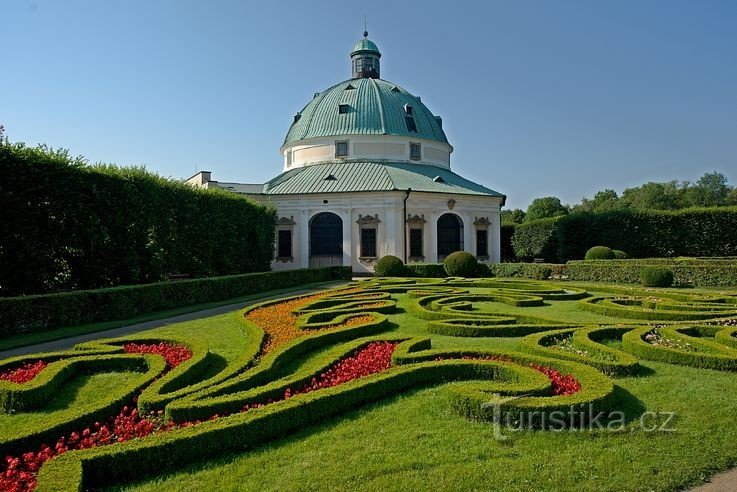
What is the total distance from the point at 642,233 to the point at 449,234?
14164 mm

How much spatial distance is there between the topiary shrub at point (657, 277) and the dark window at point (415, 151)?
25577 millimetres

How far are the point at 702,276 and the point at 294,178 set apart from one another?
97.8ft

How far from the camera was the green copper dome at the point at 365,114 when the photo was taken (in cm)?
4612

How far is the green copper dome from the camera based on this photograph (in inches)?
1816

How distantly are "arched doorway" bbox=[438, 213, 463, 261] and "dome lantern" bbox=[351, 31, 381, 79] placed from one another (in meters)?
20.6

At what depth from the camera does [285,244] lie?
1652 inches

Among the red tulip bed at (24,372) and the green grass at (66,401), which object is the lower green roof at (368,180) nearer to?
the red tulip bed at (24,372)

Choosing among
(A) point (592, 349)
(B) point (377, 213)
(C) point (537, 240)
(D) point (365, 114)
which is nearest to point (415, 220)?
(B) point (377, 213)

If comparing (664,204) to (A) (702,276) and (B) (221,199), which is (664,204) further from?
(B) (221,199)

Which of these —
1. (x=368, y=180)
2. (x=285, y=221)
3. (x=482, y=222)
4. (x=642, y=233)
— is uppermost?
(x=368, y=180)

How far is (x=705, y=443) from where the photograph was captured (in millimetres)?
5668

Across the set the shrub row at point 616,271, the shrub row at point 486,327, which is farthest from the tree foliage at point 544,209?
the shrub row at point 486,327

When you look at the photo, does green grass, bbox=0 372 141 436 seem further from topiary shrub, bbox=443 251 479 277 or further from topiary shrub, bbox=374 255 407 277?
topiary shrub, bbox=443 251 479 277

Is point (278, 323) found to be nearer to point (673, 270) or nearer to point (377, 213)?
point (673, 270)
